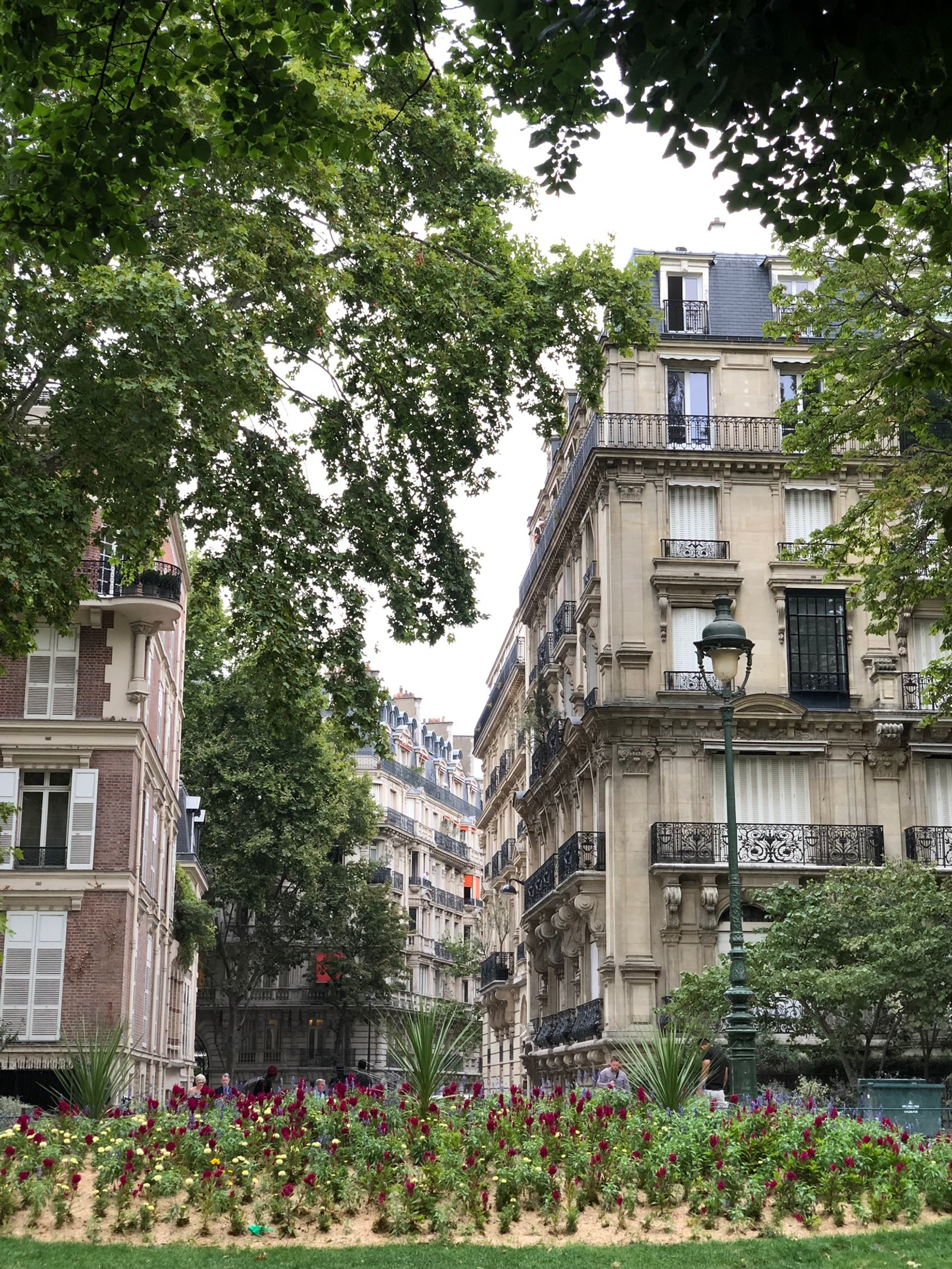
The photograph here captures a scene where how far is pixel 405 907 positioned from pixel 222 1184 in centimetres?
7645

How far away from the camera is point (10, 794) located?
29.1 m

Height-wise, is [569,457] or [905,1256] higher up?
[569,457]

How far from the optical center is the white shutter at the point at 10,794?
28.9 meters

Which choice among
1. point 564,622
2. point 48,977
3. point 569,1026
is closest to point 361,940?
point 564,622

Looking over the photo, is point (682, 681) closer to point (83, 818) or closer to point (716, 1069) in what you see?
point (716, 1069)

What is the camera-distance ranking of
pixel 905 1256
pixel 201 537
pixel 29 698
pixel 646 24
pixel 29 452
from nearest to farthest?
pixel 646 24 < pixel 905 1256 < pixel 29 452 < pixel 201 537 < pixel 29 698

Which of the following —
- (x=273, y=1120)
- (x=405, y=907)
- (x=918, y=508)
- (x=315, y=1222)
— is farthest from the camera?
(x=405, y=907)

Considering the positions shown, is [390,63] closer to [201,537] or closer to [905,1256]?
[201,537]

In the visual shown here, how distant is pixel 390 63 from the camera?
458 inches

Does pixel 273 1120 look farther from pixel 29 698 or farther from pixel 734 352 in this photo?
pixel 734 352

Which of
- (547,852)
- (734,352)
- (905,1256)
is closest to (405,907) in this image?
(547,852)

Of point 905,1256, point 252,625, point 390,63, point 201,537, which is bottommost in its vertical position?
point 905,1256

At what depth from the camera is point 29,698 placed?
2967 cm

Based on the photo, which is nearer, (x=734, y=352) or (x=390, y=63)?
(x=390, y=63)
